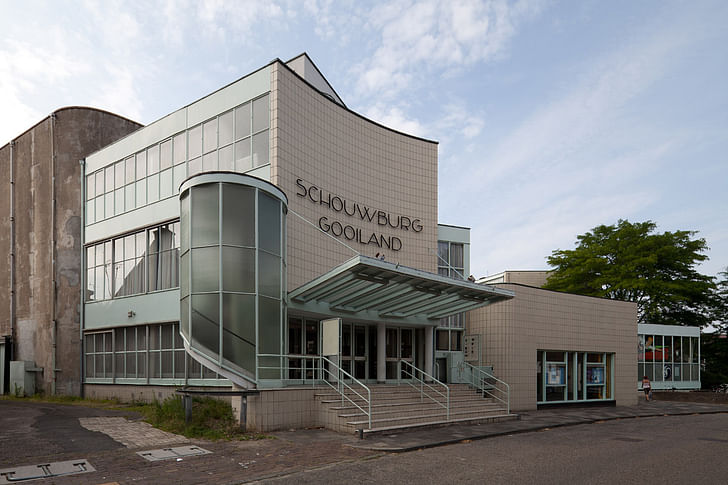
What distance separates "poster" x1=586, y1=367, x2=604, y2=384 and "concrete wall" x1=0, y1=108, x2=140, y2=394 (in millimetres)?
22150

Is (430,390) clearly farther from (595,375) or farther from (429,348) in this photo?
(595,375)

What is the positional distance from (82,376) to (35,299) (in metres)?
5.17

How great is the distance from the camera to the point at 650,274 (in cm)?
4581

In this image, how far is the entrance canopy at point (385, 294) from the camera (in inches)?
625

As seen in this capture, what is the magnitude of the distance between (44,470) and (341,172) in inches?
542

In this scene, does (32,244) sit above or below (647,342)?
above

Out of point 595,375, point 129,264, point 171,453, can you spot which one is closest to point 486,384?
point 595,375

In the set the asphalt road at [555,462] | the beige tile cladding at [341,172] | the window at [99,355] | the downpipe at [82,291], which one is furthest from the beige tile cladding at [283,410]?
the downpipe at [82,291]

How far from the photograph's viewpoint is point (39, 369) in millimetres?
25391

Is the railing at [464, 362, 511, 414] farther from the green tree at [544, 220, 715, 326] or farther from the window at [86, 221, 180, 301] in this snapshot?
the green tree at [544, 220, 715, 326]

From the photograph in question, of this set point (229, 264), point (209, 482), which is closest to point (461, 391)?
point (229, 264)

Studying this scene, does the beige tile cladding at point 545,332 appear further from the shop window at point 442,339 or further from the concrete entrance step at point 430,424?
the concrete entrance step at point 430,424

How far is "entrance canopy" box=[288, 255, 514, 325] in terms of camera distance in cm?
1587

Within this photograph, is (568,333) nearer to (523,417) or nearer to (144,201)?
(523,417)
